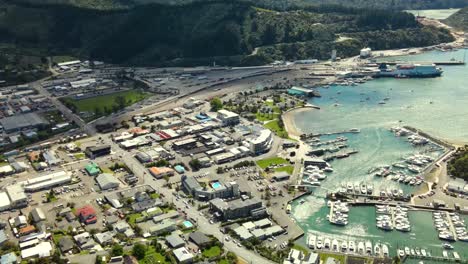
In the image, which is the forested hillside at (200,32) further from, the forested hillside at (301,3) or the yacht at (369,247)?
the yacht at (369,247)

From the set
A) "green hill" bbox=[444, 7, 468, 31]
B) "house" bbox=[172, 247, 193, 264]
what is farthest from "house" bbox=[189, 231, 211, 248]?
"green hill" bbox=[444, 7, 468, 31]

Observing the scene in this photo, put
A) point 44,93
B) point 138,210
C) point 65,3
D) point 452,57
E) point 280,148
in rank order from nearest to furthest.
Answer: point 138,210 → point 280,148 → point 44,93 → point 452,57 → point 65,3

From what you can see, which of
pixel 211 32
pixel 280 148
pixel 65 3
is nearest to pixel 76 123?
pixel 280 148

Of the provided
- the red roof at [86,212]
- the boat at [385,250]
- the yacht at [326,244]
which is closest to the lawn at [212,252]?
the yacht at [326,244]

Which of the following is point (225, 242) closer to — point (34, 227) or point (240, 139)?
point (34, 227)

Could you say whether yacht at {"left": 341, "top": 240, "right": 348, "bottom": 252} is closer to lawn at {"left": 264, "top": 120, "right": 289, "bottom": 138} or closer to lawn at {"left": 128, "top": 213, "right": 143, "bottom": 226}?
lawn at {"left": 128, "top": 213, "right": 143, "bottom": 226}
